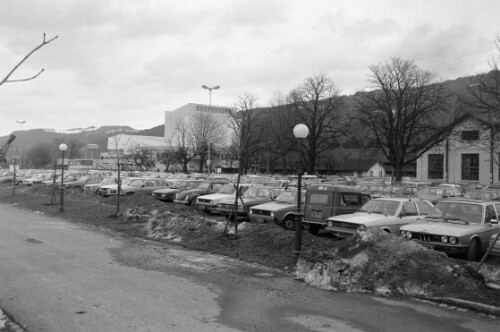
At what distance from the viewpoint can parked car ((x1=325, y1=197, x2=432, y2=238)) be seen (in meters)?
12.7

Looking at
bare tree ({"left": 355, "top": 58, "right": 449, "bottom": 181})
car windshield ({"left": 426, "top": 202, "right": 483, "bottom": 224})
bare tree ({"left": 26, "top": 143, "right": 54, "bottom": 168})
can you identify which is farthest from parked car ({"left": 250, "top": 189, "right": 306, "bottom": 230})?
bare tree ({"left": 26, "top": 143, "right": 54, "bottom": 168})

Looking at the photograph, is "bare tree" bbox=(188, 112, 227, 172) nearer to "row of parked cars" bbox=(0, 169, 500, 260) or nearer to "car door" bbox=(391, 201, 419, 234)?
"row of parked cars" bbox=(0, 169, 500, 260)

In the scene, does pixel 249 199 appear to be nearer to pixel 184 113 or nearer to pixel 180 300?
pixel 180 300

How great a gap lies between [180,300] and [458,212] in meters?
7.76

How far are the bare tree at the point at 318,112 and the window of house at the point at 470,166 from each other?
1812 centimetres

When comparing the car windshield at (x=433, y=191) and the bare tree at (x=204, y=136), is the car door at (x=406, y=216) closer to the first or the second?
the car windshield at (x=433, y=191)

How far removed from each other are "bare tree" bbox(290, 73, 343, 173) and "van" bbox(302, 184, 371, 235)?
1986 inches

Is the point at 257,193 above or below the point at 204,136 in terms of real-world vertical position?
below

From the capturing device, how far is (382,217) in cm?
1305

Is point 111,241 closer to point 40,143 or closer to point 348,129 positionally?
point 348,129

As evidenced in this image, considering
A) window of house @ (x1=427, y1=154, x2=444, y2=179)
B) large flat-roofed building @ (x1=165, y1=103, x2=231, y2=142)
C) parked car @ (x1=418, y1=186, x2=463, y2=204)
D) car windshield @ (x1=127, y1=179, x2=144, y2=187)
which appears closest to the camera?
parked car @ (x1=418, y1=186, x2=463, y2=204)

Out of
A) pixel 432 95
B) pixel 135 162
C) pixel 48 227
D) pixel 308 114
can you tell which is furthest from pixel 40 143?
pixel 48 227

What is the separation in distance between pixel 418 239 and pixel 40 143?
12914 cm

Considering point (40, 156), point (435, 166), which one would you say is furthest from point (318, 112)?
point (40, 156)
